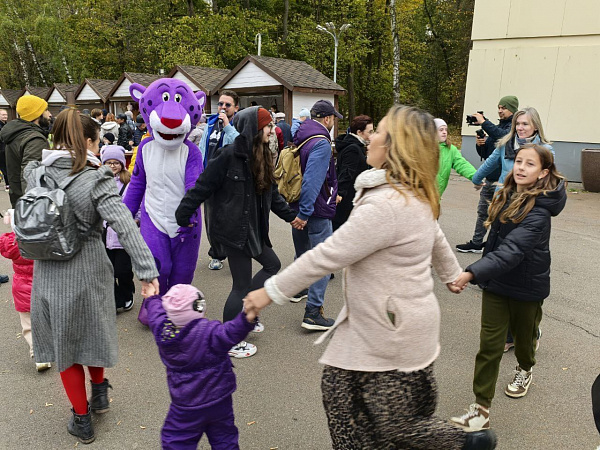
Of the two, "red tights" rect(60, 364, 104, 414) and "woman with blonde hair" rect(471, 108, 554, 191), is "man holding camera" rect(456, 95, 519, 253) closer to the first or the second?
"woman with blonde hair" rect(471, 108, 554, 191)

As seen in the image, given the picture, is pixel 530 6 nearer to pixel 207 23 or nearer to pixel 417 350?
pixel 417 350

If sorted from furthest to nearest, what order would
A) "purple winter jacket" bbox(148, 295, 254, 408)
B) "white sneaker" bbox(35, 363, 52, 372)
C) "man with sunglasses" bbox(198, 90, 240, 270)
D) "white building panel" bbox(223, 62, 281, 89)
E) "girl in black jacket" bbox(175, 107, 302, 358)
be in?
"white building panel" bbox(223, 62, 281, 89) → "man with sunglasses" bbox(198, 90, 240, 270) → "white sneaker" bbox(35, 363, 52, 372) → "girl in black jacket" bbox(175, 107, 302, 358) → "purple winter jacket" bbox(148, 295, 254, 408)

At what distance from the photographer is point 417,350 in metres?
2.04

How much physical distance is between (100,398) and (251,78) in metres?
17.6

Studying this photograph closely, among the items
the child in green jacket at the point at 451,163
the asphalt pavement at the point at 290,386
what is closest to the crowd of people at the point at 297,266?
the asphalt pavement at the point at 290,386

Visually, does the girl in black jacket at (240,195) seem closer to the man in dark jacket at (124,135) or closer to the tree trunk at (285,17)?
the man in dark jacket at (124,135)

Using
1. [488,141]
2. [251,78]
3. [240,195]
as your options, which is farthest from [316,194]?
[251,78]

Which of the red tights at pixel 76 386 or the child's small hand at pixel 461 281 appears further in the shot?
the red tights at pixel 76 386

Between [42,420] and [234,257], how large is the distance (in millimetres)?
1688

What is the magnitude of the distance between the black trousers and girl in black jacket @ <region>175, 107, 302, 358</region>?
1.38 metres

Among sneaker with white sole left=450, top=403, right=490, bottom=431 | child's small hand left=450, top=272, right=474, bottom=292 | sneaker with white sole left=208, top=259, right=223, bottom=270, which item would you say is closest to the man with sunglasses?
sneaker with white sole left=208, top=259, right=223, bottom=270

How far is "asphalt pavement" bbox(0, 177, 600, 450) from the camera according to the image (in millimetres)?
3016

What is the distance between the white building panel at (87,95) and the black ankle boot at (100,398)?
90.6 feet

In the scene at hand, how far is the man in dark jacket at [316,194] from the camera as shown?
14.4 feet
